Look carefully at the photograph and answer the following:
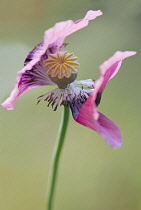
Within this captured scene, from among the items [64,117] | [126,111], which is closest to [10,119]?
[126,111]

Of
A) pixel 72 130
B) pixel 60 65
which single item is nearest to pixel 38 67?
pixel 60 65

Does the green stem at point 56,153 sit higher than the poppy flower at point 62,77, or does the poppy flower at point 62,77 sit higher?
the poppy flower at point 62,77

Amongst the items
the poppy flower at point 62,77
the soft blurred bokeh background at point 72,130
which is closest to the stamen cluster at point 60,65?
the poppy flower at point 62,77

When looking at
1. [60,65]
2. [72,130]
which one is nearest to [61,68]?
[60,65]

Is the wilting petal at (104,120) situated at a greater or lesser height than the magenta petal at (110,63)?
lesser

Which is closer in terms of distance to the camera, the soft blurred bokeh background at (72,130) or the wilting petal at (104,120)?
the wilting petal at (104,120)

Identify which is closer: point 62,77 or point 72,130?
point 62,77

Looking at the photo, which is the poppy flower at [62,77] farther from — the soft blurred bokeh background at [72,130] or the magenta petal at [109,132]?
the soft blurred bokeh background at [72,130]

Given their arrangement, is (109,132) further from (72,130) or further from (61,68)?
(72,130)

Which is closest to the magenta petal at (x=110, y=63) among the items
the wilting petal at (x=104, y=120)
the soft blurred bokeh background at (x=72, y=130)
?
the wilting petal at (x=104, y=120)

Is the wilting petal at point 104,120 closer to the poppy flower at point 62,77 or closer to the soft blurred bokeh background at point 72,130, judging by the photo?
the poppy flower at point 62,77

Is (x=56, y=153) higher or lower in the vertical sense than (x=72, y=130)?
lower
